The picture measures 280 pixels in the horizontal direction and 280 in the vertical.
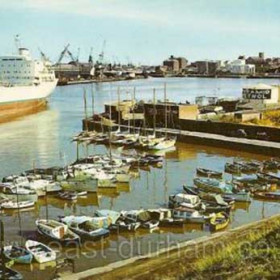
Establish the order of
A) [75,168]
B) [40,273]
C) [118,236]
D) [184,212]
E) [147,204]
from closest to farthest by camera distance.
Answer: [40,273] < [118,236] < [184,212] < [147,204] < [75,168]

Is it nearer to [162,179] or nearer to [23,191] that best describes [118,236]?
[23,191]

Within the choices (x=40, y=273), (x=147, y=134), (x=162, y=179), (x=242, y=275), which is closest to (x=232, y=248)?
(x=242, y=275)

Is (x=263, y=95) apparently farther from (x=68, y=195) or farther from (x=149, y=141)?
(x=68, y=195)

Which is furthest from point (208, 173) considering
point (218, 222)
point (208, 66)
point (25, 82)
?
point (208, 66)

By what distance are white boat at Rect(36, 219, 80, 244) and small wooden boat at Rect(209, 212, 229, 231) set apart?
2.86 m

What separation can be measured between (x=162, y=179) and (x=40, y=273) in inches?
303

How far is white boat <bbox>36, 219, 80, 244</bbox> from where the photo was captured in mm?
10531

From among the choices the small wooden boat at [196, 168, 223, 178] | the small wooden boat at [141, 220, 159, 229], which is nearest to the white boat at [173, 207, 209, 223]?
the small wooden boat at [141, 220, 159, 229]

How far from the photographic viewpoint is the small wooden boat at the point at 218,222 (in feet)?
37.5

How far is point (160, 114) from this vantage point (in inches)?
1069

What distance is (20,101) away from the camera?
136ft

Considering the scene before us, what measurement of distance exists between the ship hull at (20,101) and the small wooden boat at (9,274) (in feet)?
92.4

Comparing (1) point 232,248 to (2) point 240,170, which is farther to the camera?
(2) point 240,170

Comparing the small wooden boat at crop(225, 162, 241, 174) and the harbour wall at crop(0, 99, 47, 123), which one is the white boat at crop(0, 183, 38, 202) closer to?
the small wooden boat at crop(225, 162, 241, 174)
